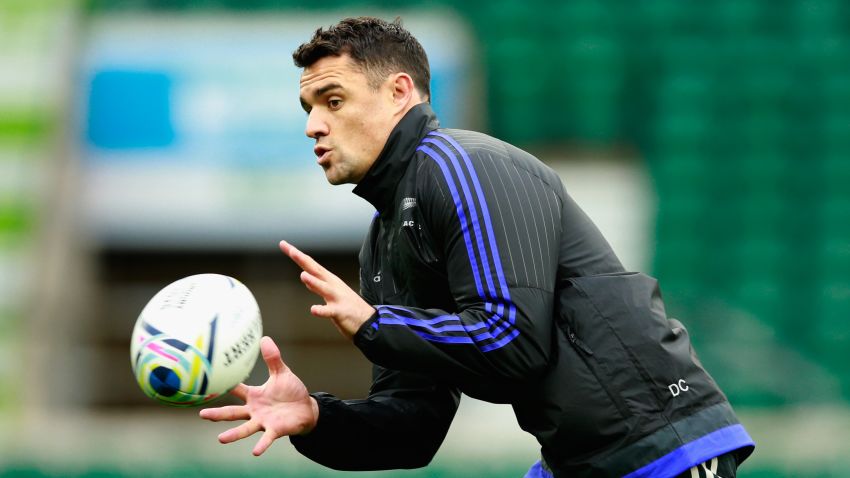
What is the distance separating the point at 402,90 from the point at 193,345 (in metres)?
1.00

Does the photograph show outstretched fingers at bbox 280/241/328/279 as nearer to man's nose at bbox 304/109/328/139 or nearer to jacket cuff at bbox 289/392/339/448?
man's nose at bbox 304/109/328/139

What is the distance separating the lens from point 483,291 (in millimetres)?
3557

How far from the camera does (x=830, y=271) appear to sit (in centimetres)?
1043

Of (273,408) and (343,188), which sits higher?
(343,188)

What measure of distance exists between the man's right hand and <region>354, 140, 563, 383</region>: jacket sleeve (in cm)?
51

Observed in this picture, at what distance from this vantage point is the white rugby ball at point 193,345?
3.79 m

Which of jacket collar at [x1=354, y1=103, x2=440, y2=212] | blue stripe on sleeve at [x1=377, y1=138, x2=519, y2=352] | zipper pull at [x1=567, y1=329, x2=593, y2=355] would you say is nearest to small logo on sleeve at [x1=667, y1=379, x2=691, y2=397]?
zipper pull at [x1=567, y1=329, x2=593, y2=355]

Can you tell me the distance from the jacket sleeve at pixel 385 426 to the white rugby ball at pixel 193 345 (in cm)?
A: 38

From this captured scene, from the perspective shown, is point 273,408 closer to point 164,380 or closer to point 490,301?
point 164,380

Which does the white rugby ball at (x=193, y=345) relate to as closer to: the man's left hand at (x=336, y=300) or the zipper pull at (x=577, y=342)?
the man's left hand at (x=336, y=300)

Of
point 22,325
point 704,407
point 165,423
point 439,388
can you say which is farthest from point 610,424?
point 22,325

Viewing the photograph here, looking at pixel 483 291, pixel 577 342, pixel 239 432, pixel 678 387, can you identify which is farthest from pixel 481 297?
pixel 239 432

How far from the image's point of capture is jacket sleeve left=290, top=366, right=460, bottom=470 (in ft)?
13.6

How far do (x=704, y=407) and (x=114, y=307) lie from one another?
24.8 ft
